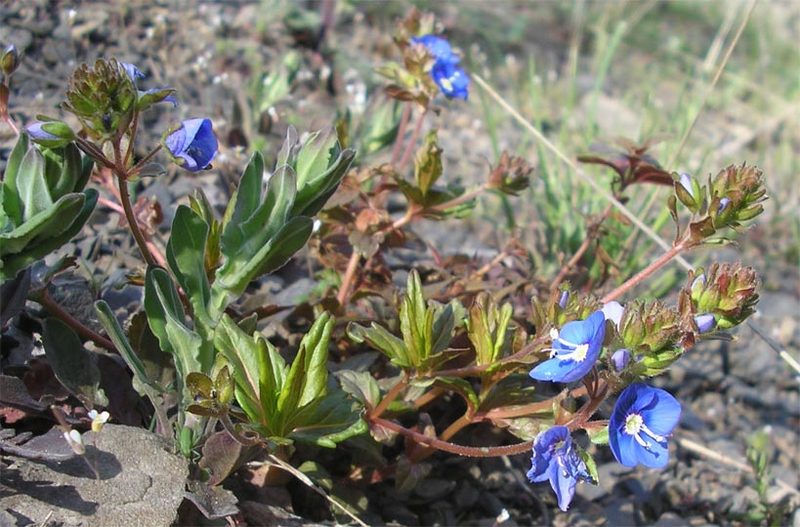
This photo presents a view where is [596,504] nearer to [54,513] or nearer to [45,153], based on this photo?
[54,513]

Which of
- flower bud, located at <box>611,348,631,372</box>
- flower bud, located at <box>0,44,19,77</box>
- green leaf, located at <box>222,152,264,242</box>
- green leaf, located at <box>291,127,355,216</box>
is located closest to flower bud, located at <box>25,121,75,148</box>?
flower bud, located at <box>0,44,19,77</box>

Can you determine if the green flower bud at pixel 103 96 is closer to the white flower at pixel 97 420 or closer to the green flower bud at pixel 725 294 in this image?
the white flower at pixel 97 420

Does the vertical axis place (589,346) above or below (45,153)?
below

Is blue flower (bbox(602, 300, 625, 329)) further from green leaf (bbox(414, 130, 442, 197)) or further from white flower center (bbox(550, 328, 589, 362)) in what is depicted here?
green leaf (bbox(414, 130, 442, 197))

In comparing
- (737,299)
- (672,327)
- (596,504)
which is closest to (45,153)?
(672,327)

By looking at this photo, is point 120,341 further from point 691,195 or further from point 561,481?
point 691,195

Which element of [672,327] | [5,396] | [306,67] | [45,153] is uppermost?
[45,153]

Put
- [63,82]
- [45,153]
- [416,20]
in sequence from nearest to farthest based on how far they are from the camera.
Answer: [45,153] < [416,20] < [63,82]

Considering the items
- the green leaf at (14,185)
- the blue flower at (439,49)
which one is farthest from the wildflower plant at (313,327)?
the blue flower at (439,49)
